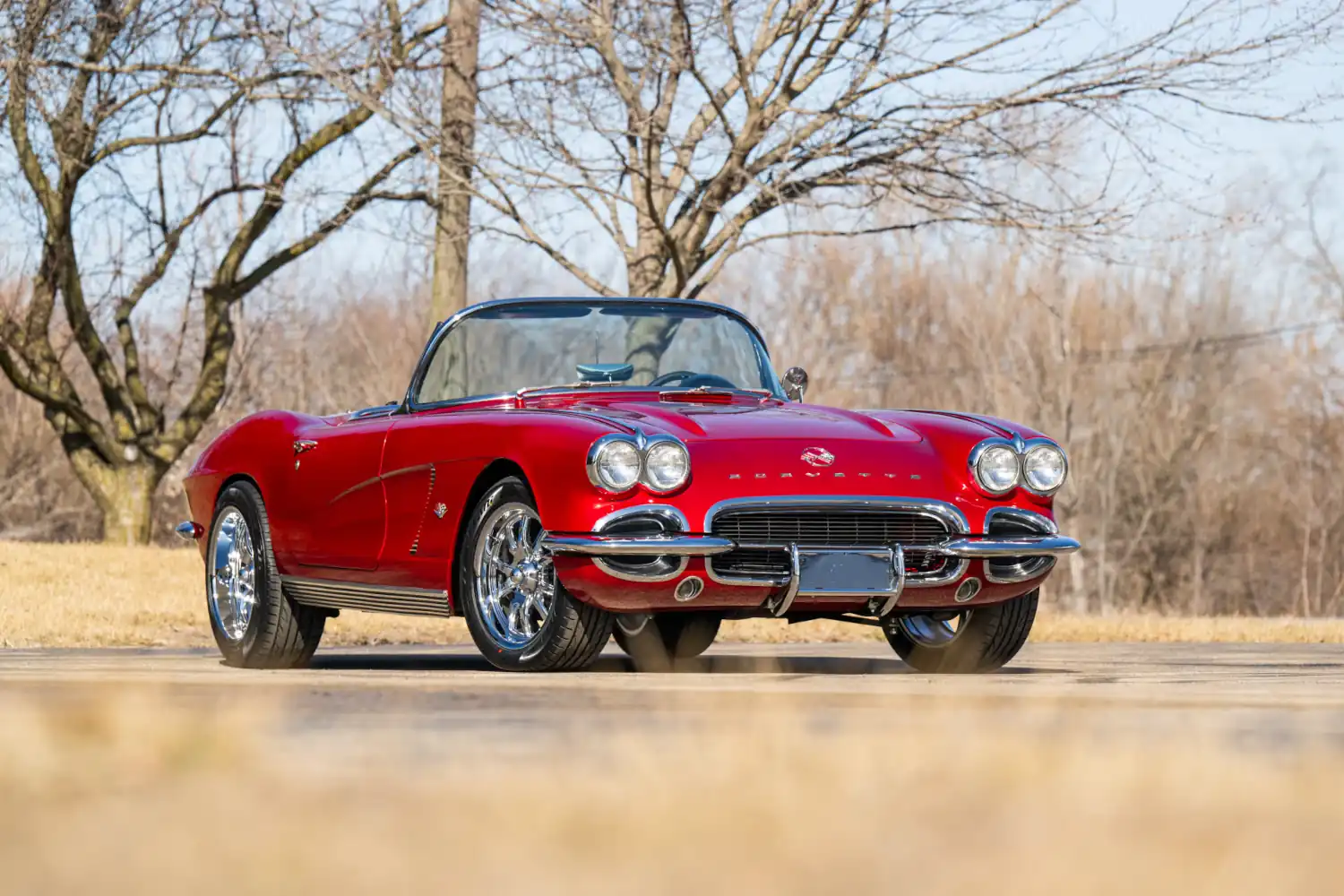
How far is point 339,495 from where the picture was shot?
8797 millimetres

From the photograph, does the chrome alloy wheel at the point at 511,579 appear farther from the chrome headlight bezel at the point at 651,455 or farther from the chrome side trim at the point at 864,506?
the chrome side trim at the point at 864,506

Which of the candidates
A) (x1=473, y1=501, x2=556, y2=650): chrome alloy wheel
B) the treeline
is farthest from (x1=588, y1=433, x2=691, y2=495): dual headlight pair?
the treeline

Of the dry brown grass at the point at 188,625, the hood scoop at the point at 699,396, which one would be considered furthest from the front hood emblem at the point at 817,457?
the dry brown grass at the point at 188,625

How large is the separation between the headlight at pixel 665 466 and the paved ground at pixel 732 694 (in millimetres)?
683

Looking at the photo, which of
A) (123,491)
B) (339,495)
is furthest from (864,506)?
(123,491)

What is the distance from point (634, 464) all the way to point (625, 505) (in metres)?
0.15

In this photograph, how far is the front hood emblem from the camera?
7629mm

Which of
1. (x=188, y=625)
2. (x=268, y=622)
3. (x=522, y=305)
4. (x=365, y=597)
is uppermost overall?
(x=522, y=305)

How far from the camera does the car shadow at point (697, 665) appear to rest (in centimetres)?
823

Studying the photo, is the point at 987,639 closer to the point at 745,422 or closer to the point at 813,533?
the point at 813,533

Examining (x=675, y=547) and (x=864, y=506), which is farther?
(x=864, y=506)

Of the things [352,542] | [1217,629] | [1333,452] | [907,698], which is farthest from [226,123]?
[1333,452]

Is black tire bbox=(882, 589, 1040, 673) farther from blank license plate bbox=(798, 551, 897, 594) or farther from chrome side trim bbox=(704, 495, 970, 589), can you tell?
blank license plate bbox=(798, 551, 897, 594)

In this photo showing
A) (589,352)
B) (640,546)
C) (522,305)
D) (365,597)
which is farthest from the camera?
(522,305)
